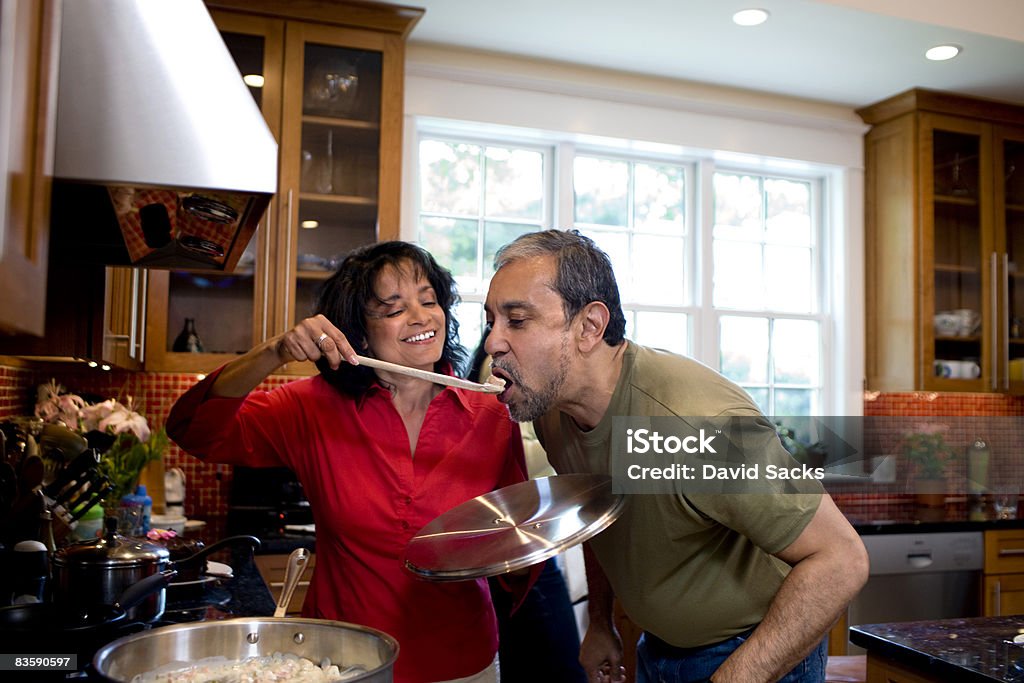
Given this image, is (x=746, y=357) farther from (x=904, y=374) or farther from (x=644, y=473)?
(x=644, y=473)

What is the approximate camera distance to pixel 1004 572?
3949 millimetres

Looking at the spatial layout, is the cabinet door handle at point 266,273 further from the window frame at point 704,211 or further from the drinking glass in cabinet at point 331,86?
the window frame at point 704,211

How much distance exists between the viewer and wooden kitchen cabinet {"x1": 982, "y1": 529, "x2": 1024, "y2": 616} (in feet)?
12.8

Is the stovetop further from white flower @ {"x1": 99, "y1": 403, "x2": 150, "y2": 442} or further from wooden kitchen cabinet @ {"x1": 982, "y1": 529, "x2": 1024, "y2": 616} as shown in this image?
wooden kitchen cabinet @ {"x1": 982, "y1": 529, "x2": 1024, "y2": 616}

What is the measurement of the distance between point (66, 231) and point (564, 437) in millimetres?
903

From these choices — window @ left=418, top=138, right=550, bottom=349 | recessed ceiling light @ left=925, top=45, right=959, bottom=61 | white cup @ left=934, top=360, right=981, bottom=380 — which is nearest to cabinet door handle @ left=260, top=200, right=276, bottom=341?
window @ left=418, top=138, right=550, bottom=349

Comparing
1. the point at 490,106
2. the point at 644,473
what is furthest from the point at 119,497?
the point at 490,106

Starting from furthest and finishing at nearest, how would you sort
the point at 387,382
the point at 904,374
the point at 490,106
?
the point at 904,374 → the point at 490,106 → the point at 387,382

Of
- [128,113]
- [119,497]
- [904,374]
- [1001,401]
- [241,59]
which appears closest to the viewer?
[128,113]

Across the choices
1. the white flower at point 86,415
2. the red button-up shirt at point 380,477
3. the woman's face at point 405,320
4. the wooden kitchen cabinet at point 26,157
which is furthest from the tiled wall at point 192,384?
the wooden kitchen cabinet at point 26,157

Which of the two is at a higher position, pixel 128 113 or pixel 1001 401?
pixel 128 113

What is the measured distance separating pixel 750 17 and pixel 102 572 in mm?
2974

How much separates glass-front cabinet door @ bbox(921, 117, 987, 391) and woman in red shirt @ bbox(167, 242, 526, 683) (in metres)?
3.23

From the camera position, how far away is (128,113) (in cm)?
102
